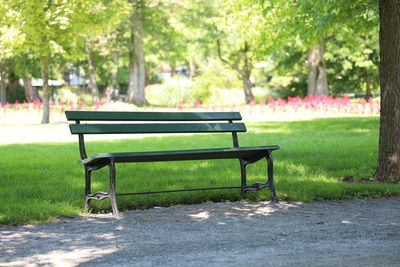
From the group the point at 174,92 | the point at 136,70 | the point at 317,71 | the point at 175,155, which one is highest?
the point at 136,70

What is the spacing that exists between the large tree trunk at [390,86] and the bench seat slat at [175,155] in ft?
6.37

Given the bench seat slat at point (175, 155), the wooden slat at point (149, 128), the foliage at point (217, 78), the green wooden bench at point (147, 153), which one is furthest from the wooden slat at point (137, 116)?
the foliage at point (217, 78)

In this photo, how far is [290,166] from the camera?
9.58 m

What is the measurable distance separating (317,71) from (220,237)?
29.9 m

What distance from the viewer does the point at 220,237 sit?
5320mm

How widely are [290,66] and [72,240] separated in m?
36.4

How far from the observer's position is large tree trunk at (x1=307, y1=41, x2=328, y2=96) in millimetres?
33812

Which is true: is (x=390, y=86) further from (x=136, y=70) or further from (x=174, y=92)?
(x=174, y=92)

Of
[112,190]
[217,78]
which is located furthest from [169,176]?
[217,78]

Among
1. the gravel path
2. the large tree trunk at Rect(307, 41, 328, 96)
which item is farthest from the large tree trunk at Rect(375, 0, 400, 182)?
the large tree trunk at Rect(307, 41, 328, 96)

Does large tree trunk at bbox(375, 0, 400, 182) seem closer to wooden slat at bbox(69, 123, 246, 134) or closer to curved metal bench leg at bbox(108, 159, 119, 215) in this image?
wooden slat at bbox(69, 123, 246, 134)

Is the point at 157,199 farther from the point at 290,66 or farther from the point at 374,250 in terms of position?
the point at 290,66

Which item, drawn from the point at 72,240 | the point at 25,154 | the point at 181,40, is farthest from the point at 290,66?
the point at 72,240

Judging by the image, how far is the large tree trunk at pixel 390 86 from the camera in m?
7.93
